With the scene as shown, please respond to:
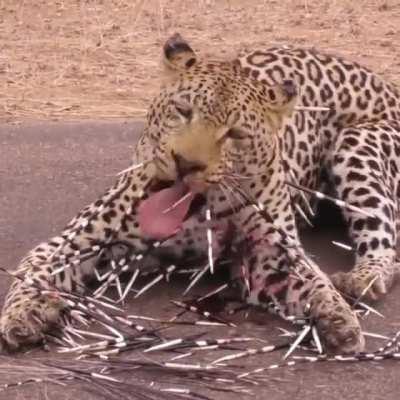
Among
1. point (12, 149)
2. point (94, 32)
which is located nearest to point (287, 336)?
point (12, 149)

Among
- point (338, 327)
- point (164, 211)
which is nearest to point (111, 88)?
point (164, 211)

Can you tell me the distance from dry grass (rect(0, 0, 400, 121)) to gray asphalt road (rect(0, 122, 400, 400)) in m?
0.76

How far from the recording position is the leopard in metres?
5.09

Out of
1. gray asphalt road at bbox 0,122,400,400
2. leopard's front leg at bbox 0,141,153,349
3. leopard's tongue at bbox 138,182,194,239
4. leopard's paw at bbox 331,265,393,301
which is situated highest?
leopard's tongue at bbox 138,182,194,239

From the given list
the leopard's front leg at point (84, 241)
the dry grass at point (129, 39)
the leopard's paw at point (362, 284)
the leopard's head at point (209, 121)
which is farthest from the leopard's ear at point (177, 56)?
the dry grass at point (129, 39)

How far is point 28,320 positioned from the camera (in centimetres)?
505

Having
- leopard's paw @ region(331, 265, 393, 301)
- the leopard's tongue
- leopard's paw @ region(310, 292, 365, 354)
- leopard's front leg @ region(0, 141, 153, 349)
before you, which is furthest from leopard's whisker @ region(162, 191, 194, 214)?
leopard's paw @ region(331, 265, 393, 301)

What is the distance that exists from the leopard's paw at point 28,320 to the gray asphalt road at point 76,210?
0.06 m

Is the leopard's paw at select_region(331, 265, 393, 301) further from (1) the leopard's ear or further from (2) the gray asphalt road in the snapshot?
(1) the leopard's ear

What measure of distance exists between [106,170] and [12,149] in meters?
0.71

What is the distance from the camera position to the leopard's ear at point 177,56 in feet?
18.0

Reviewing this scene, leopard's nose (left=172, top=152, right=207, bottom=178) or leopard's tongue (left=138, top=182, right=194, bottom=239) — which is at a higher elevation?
leopard's nose (left=172, top=152, right=207, bottom=178)

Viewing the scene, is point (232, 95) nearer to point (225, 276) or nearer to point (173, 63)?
point (173, 63)

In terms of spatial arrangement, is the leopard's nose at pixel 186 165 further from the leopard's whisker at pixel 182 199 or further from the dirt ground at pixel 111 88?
the dirt ground at pixel 111 88
